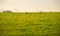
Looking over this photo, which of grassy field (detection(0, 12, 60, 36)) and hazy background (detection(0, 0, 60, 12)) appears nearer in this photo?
grassy field (detection(0, 12, 60, 36))

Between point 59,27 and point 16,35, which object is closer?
point 16,35

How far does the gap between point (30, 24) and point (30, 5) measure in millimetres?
426

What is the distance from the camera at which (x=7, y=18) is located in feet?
4.07

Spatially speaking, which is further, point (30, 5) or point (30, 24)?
point (30, 5)

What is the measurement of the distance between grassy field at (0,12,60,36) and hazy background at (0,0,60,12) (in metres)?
0.10

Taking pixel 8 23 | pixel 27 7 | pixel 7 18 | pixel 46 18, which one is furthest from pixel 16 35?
pixel 27 7

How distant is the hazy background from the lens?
Answer: 56.8 inches

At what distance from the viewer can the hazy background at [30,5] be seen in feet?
4.73

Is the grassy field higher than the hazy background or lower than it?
lower

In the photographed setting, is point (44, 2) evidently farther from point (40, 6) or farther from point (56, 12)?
point (56, 12)

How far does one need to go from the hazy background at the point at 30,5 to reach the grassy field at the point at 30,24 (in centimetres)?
10

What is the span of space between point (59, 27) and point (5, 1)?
80cm

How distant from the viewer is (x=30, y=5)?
147 cm

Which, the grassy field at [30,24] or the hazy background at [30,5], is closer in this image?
the grassy field at [30,24]
